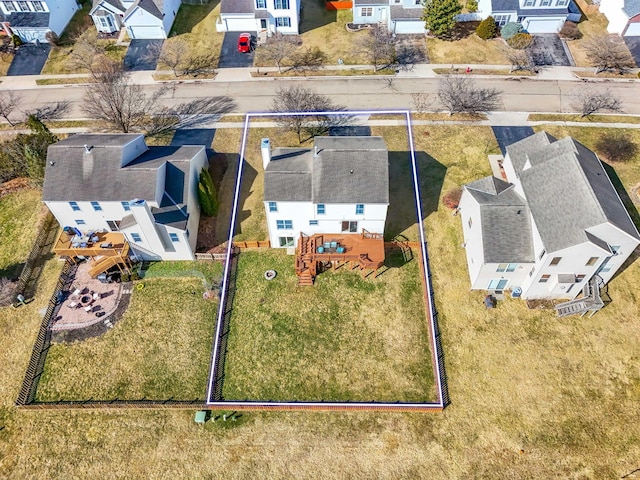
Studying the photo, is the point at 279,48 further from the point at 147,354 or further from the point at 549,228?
the point at 147,354

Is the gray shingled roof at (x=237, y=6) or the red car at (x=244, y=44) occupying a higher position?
the gray shingled roof at (x=237, y=6)

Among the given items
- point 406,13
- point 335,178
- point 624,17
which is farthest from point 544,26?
point 335,178

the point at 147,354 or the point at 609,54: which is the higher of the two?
the point at 609,54

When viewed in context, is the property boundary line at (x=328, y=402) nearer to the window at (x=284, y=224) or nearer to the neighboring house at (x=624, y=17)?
the window at (x=284, y=224)

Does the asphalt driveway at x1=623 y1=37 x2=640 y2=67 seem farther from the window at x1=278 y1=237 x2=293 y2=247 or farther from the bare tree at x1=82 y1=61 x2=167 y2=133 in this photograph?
the bare tree at x1=82 y1=61 x2=167 y2=133

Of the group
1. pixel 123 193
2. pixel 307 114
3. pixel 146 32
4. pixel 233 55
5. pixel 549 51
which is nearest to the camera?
pixel 123 193

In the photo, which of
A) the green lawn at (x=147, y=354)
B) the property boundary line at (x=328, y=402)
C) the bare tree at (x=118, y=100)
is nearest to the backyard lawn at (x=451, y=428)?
the property boundary line at (x=328, y=402)
